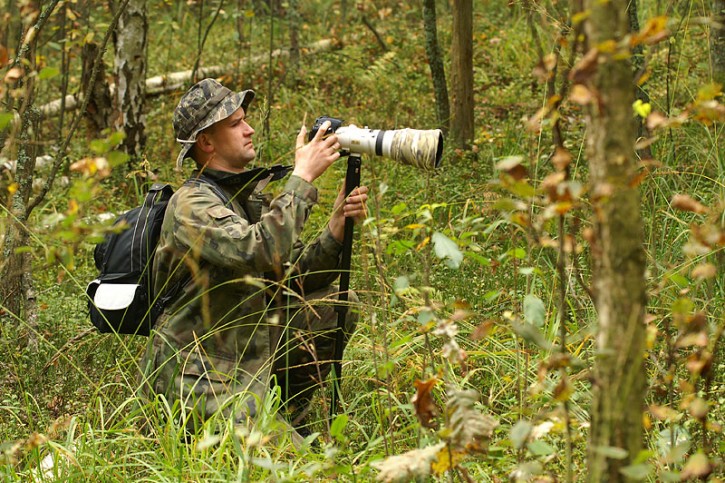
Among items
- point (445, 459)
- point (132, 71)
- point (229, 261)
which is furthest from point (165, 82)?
point (445, 459)

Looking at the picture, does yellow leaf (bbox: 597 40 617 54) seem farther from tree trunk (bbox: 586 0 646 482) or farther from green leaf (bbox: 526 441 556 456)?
green leaf (bbox: 526 441 556 456)

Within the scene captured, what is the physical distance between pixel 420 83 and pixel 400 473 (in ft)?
23.9

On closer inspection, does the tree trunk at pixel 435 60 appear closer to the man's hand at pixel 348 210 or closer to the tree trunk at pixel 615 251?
the man's hand at pixel 348 210

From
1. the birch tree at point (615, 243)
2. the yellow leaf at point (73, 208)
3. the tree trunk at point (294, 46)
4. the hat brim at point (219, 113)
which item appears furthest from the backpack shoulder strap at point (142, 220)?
the tree trunk at point (294, 46)

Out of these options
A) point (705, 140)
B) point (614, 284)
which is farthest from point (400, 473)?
point (705, 140)

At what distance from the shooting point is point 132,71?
7262 millimetres

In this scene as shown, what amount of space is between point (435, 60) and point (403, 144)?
3677 millimetres

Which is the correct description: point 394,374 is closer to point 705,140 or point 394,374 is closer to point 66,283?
point 66,283

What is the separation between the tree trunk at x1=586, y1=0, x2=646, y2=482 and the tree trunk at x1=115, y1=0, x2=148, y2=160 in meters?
5.94

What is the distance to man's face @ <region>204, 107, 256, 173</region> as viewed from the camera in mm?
3832

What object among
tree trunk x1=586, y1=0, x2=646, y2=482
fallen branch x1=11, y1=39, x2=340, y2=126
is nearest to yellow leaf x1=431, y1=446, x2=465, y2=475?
tree trunk x1=586, y1=0, x2=646, y2=482

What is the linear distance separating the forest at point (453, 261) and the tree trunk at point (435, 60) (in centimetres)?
2

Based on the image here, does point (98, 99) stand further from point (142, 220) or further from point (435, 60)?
point (142, 220)

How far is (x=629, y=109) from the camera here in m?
1.71
